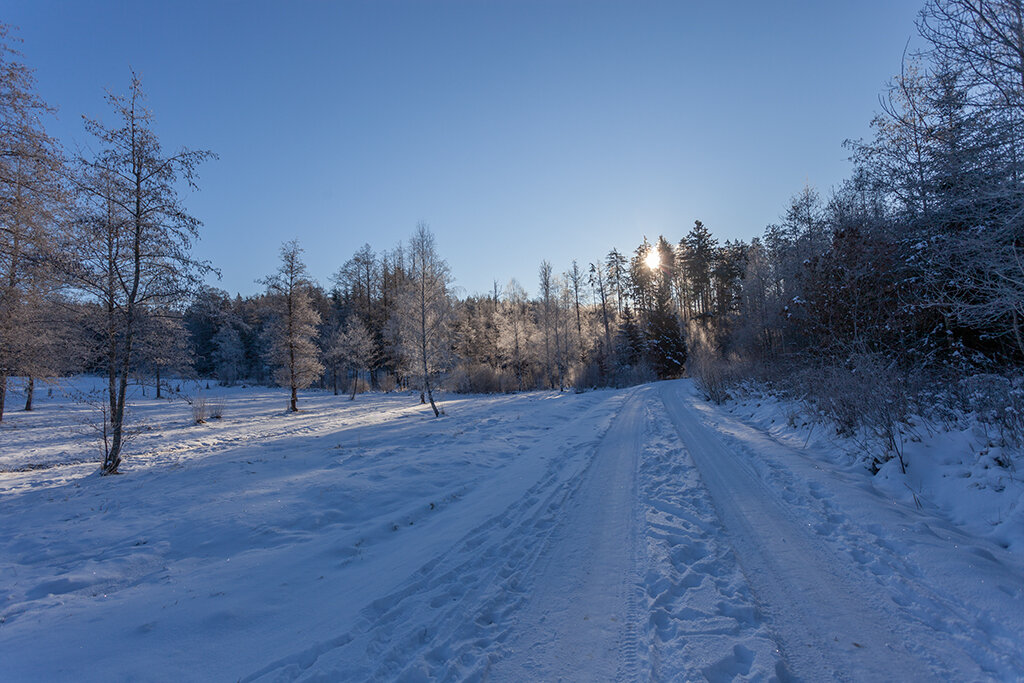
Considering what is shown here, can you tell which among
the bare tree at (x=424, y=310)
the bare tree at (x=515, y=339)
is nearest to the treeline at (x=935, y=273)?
the bare tree at (x=424, y=310)

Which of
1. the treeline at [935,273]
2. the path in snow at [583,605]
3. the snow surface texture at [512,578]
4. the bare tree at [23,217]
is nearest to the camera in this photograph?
the path in snow at [583,605]

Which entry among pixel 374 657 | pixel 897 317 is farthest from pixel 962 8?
pixel 374 657

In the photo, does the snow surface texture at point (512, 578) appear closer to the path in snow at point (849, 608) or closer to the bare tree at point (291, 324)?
the path in snow at point (849, 608)

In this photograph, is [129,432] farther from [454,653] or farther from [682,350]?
[682,350]

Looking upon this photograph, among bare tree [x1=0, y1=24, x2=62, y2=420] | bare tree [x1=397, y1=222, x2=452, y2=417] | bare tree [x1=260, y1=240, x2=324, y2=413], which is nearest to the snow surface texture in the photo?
bare tree [x1=0, y1=24, x2=62, y2=420]

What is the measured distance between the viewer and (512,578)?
3693 mm

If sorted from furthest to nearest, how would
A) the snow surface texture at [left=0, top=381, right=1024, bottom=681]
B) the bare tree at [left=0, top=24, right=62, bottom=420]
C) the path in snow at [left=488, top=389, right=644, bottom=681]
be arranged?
1. the bare tree at [left=0, top=24, right=62, bottom=420]
2. the snow surface texture at [left=0, top=381, right=1024, bottom=681]
3. the path in snow at [left=488, top=389, right=644, bottom=681]

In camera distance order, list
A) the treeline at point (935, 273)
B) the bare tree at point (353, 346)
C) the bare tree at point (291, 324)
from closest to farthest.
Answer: the treeline at point (935, 273)
the bare tree at point (291, 324)
the bare tree at point (353, 346)

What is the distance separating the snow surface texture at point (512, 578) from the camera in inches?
105

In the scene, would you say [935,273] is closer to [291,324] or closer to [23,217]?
[23,217]

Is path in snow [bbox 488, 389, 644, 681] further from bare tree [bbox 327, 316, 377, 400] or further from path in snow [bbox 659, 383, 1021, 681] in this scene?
bare tree [bbox 327, 316, 377, 400]

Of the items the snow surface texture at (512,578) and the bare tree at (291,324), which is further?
the bare tree at (291,324)

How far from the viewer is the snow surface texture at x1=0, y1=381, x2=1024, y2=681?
267 cm

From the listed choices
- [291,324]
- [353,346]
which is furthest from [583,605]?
[353,346]
